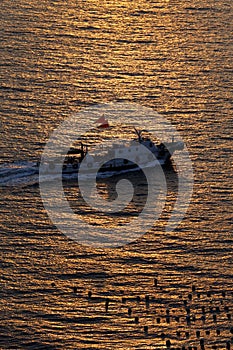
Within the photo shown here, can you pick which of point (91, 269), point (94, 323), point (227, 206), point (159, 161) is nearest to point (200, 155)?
point (159, 161)

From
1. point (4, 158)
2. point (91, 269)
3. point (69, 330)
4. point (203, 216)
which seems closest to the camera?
point (69, 330)

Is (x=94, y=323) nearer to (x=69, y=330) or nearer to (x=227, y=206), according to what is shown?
(x=69, y=330)

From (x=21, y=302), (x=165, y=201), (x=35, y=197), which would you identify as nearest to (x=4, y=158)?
(x=35, y=197)

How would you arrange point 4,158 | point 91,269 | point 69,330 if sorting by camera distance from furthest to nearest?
point 4,158, point 91,269, point 69,330

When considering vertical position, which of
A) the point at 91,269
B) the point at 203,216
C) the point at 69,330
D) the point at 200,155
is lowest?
the point at 69,330

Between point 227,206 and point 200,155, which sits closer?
point 227,206

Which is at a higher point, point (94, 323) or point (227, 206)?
point (227, 206)

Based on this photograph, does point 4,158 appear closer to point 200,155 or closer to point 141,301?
point 200,155
